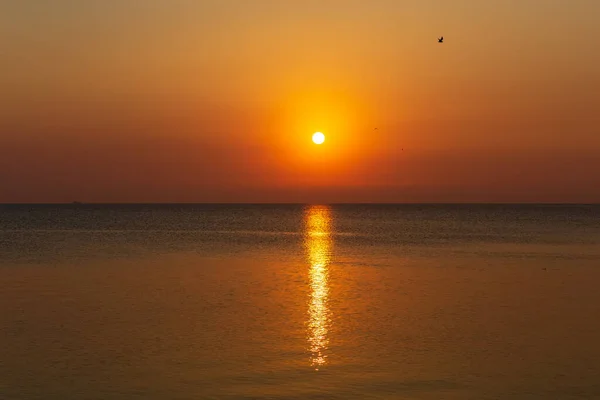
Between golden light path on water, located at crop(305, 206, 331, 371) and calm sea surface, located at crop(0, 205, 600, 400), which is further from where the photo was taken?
golden light path on water, located at crop(305, 206, 331, 371)

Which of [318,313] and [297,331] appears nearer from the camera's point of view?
[297,331]

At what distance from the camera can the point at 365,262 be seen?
56.4 meters

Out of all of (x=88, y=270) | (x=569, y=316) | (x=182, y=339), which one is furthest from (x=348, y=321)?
(x=88, y=270)

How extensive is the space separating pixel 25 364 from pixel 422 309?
672 inches

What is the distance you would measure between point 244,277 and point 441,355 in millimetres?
23110

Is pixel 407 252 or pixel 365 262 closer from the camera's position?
pixel 365 262

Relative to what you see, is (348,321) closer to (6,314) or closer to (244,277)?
(6,314)

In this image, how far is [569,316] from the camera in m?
30.2

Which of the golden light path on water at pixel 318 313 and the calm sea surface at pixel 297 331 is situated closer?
the calm sea surface at pixel 297 331

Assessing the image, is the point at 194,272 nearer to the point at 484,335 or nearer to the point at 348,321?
the point at 348,321

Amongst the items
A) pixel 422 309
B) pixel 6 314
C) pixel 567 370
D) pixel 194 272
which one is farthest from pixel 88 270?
pixel 567 370

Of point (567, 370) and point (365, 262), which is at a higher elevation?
point (365, 262)

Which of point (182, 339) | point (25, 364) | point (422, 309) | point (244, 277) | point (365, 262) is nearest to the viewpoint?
point (25, 364)

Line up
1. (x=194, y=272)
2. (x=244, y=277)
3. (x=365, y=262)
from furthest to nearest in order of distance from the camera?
(x=365, y=262) → (x=194, y=272) → (x=244, y=277)
